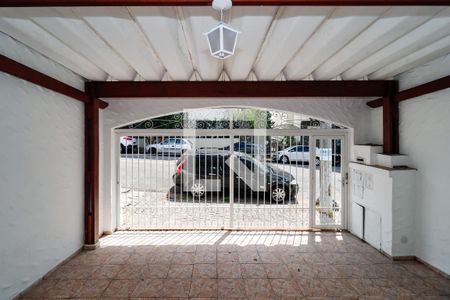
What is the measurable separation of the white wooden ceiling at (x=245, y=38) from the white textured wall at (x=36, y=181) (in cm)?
62

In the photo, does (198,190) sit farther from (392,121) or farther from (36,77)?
(392,121)

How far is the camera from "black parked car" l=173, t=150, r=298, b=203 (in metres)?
4.96

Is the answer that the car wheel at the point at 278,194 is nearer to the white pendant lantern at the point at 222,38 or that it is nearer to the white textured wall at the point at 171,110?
the white textured wall at the point at 171,110

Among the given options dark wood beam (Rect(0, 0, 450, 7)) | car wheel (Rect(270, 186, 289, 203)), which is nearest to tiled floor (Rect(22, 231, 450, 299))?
car wheel (Rect(270, 186, 289, 203))

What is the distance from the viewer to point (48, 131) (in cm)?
318

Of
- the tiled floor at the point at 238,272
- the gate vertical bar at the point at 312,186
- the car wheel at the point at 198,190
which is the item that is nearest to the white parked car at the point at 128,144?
the car wheel at the point at 198,190

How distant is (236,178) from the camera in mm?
4980

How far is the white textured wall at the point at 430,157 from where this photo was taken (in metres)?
3.16

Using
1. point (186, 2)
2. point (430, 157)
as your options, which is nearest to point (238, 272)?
point (430, 157)

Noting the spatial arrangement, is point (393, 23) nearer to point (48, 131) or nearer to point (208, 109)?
point (208, 109)

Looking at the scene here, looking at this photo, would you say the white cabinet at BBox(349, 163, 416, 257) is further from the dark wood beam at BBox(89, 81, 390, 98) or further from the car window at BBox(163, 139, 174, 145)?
the car window at BBox(163, 139, 174, 145)

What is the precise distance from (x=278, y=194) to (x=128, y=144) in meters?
3.02

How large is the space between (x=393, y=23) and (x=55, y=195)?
13.7 feet

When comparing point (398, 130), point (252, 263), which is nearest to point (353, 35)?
point (398, 130)
